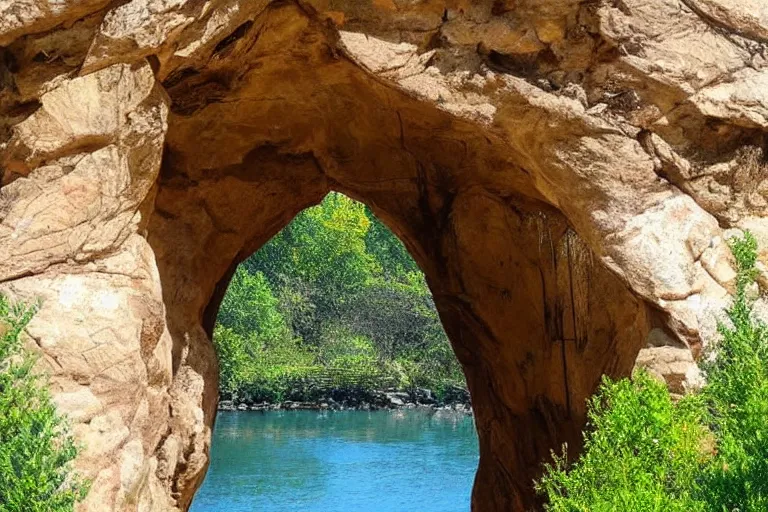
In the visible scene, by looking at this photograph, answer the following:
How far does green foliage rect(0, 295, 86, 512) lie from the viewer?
4.86 meters

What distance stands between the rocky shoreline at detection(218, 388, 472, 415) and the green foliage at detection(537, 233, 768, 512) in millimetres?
19307

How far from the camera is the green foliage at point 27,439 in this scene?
4.86 metres

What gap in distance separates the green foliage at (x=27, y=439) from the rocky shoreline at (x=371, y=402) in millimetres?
20042

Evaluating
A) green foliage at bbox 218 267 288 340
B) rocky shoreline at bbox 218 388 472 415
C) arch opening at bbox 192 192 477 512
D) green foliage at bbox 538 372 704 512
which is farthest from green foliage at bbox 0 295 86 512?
green foliage at bbox 218 267 288 340

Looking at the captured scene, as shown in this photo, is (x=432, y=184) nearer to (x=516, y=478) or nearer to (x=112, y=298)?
(x=516, y=478)

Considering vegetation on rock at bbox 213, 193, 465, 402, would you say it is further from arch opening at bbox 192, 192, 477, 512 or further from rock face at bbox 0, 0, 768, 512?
rock face at bbox 0, 0, 768, 512

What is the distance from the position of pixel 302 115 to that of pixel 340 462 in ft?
42.1

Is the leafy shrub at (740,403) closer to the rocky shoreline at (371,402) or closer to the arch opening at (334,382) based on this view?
the arch opening at (334,382)

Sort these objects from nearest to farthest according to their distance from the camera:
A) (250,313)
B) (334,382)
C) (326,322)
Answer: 1. (334,382)
2. (250,313)
3. (326,322)

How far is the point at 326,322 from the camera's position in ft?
93.2

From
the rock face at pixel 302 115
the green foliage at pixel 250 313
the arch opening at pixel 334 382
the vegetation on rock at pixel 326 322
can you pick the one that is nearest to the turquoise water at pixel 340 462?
the arch opening at pixel 334 382

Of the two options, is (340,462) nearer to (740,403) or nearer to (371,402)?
(371,402)

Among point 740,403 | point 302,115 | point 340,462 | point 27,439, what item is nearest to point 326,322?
point 340,462

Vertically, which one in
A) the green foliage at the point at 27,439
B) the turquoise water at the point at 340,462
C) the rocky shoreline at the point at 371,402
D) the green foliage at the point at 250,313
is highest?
the green foliage at the point at 250,313
